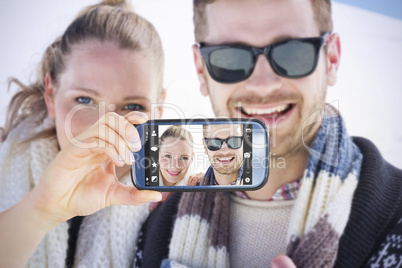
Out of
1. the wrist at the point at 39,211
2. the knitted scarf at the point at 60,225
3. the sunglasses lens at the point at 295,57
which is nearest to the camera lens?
the wrist at the point at 39,211

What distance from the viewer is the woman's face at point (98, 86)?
112 cm

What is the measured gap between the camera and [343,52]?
147 cm

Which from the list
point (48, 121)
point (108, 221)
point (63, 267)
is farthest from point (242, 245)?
point (48, 121)

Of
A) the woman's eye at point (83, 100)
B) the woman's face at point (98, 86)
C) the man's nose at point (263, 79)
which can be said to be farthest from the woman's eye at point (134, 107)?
the man's nose at point (263, 79)

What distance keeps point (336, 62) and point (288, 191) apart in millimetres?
461

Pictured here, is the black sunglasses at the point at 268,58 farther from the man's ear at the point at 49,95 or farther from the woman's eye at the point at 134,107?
the man's ear at the point at 49,95

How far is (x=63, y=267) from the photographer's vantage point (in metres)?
1.13

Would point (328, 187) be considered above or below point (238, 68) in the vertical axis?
below

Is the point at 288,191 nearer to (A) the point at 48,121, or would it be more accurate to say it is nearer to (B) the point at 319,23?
(B) the point at 319,23

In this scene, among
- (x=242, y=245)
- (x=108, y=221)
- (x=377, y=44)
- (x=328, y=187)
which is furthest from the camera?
(x=377, y=44)

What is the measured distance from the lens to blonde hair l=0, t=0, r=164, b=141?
1185 millimetres

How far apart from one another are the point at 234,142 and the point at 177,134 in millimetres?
131

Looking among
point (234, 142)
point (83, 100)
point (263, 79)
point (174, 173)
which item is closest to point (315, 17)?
point (263, 79)

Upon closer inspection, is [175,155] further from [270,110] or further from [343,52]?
[343,52]
